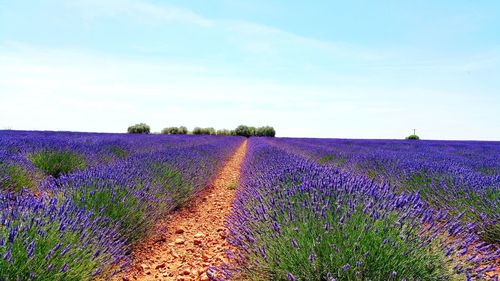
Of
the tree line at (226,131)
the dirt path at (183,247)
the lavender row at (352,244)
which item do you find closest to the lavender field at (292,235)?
the lavender row at (352,244)

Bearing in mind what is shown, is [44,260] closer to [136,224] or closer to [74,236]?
[74,236]

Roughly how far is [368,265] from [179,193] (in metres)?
3.52

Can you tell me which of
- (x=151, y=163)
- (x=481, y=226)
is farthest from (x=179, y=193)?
(x=481, y=226)

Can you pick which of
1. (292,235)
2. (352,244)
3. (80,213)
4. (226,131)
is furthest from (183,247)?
(226,131)

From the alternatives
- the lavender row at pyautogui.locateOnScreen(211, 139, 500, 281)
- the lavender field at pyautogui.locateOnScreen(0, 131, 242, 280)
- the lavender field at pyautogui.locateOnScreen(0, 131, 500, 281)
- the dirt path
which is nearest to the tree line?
the lavender field at pyautogui.locateOnScreen(0, 131, 242, 280)

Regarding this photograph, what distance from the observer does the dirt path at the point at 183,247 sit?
281cm

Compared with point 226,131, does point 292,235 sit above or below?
below

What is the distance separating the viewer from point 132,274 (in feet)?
9.01

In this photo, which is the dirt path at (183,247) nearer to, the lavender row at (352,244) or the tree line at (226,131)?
the lavender row at (352,244)

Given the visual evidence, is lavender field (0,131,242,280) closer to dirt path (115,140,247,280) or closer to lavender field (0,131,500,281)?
lavender field (0,131,500,281)

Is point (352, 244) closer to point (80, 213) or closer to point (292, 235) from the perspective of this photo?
point (292, 235)

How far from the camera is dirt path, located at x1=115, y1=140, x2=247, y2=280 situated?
281 centimetres

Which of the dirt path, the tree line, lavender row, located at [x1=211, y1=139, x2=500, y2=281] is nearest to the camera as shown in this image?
lavender row, located at [x1=211, y1=139, x2=500, y2=281]

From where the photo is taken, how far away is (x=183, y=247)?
3465mm
